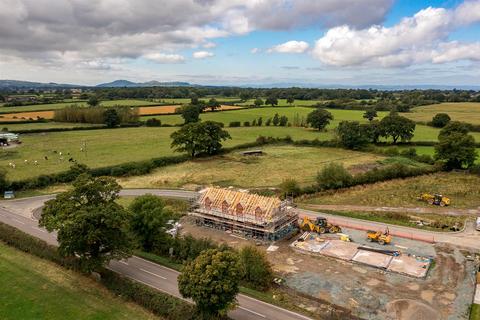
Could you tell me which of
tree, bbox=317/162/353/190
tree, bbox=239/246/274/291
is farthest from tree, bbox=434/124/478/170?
tree, bbox=239/246/274/291

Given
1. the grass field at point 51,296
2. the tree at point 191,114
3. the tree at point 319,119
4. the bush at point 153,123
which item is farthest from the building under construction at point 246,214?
the bush at point 153,123

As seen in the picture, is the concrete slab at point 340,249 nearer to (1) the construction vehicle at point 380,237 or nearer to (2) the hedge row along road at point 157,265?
(1) the construction vehicle at point 380,237

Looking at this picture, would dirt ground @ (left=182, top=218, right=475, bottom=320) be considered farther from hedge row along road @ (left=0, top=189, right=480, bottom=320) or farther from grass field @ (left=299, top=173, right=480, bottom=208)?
grass field @ (left=299, top=173, right=480, bottom=208)

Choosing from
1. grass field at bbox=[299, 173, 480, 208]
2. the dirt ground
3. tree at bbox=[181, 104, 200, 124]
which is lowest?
the dirt ground

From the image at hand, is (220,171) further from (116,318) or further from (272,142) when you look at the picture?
(116,318)

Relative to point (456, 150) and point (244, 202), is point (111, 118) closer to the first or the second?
point (244, 202)

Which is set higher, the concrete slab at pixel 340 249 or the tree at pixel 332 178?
the tree at pixel 332 178

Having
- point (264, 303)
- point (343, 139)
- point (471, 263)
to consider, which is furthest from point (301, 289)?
point (343, 139)
